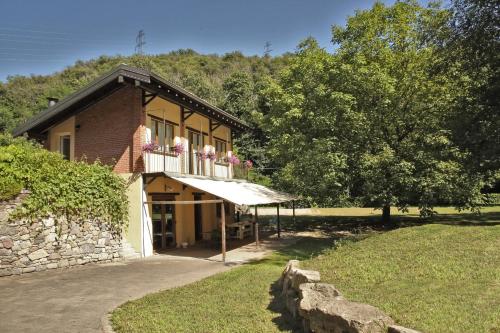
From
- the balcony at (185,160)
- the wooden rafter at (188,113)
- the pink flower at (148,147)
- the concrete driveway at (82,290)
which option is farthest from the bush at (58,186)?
the wooden rafter at (188,113)

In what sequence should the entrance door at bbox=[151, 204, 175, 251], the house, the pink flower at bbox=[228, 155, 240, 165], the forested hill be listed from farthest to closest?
the forested hill → the pink flower at bbox=[228, 155, 240, 165] → the entrance door at bbox=[151, 204, 175, 251] → the house

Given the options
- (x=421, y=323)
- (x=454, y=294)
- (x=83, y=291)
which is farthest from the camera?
(x=83, y=291)

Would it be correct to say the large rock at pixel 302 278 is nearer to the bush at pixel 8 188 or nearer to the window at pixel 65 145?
the bush at pixel 8 188

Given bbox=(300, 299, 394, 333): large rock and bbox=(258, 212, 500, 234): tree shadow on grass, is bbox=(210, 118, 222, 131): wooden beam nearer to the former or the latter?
bbox=(258, 212, 500, 234): tree shadow on grass

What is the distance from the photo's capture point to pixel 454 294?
249 inches

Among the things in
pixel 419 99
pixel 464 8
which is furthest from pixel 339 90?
pixel 464 8

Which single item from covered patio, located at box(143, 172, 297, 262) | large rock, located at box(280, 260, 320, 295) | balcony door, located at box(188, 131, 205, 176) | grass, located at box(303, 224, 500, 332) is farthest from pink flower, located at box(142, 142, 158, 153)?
large rock, located at box(280, 260, 320, 295)

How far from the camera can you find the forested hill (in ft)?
178

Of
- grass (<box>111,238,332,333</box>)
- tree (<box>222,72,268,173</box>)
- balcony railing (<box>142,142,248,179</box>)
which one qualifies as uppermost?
tree (<box>222,72,268,173</box>)

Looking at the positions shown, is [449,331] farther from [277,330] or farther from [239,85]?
[239,85]

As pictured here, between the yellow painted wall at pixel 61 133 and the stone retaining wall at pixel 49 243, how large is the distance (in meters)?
5.46

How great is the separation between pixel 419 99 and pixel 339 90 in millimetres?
4409

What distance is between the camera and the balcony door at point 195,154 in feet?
66.6

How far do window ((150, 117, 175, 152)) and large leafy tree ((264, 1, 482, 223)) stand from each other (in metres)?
6.15
